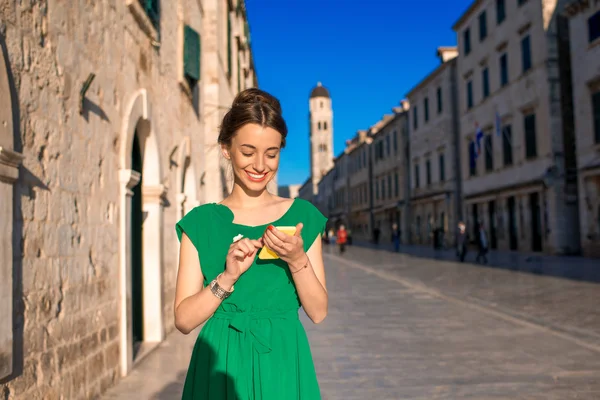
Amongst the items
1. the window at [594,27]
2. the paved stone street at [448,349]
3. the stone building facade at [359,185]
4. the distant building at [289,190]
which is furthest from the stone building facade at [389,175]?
the distant building at [289,190]

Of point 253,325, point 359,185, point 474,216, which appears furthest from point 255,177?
point 359,185

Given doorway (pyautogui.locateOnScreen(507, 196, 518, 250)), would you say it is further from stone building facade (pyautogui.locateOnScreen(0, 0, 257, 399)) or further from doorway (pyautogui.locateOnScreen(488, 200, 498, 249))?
stone building facade (pyautogui.locateOnScreen(0, 0, 257, 399))

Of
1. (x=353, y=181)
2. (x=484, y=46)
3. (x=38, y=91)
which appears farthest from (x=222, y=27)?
(x=353, y=181)

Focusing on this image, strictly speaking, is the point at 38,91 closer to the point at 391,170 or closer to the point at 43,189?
the point at 43,189

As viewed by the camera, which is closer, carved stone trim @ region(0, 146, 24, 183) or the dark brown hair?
the dark brown hair

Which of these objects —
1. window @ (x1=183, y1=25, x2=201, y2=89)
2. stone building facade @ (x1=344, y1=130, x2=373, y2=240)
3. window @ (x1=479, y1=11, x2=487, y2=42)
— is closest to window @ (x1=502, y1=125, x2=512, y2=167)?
window @ (x1=479, y1=11, x2=487, y2=42)

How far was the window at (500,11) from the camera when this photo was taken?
90.0 ft

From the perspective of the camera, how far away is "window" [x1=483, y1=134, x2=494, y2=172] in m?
28.8

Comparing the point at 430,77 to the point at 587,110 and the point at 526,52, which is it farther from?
the point at 587,110

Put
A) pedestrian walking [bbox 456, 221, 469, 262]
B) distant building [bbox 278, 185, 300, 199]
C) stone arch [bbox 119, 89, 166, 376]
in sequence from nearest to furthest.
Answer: stone arch [bbox 119, 89, 166, 376] < pedestrian walking [bbox 456, 221, 469, 262] < distant building [bbox 278, 185, 300, 199]

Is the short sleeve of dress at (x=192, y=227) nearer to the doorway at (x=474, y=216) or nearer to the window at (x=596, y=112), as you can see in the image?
the window at (x=596, y=112)

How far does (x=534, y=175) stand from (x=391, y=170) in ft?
76.0

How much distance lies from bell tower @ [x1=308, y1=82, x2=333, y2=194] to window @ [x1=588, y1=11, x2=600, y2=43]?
246 ft

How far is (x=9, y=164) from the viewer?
328 cm
